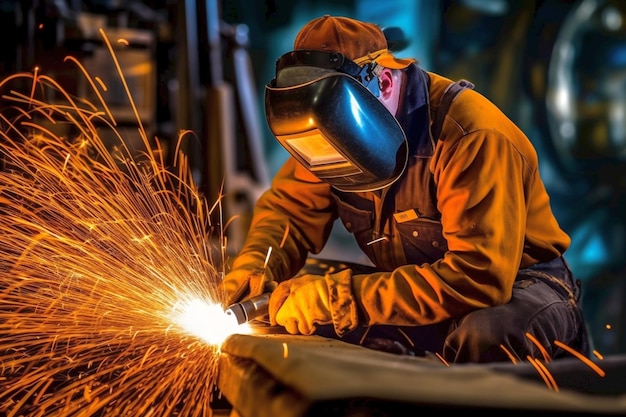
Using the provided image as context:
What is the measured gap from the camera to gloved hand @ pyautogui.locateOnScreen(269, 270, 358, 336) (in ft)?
7.39

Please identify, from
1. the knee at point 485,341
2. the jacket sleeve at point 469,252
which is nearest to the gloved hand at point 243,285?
the jacket sleeve at point 469,252

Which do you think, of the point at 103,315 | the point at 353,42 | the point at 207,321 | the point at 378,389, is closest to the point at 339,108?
the point at 353,42

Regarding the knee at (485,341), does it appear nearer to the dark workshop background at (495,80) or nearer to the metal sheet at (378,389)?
the metal sheet at (378,389)

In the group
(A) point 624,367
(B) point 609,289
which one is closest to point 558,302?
(A) point 624,367

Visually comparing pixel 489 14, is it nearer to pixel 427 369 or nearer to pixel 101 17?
pixel 101 17

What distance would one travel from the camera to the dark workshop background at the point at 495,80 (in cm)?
491

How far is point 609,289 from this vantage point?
5012mm

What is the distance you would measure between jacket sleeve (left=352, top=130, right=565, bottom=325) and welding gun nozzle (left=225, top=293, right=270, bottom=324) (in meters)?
0.31

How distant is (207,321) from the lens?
239 cm

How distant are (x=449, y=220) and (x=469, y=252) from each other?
152mm

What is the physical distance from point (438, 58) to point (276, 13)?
1.59 m

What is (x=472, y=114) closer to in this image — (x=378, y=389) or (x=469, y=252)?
(x=469, y=252)

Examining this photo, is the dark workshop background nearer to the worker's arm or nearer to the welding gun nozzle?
the worker's arm

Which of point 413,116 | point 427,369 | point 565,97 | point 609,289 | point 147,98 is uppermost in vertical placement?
point 413,116
